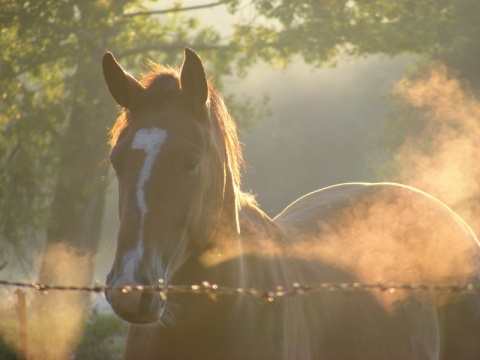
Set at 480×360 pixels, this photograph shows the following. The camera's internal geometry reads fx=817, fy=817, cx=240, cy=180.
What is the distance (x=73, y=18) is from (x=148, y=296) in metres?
13.8

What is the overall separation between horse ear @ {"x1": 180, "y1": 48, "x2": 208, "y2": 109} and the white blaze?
1.26 ft

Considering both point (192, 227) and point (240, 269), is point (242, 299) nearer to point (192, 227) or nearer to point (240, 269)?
point (240, 269)

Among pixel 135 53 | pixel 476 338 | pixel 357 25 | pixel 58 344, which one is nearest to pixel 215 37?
pixel 135 53

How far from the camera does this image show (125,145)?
3.94 meters

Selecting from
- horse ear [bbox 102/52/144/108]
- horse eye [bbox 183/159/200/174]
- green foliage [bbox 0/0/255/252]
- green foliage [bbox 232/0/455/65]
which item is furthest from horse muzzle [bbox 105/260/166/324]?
green foliage [bbox 232/0/455/65]

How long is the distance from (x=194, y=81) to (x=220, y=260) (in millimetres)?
947

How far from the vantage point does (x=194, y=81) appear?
168 inches

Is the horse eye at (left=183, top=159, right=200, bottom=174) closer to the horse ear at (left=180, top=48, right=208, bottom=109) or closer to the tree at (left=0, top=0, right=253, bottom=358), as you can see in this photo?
the horse ear at (left=180, top=48, right=208, bottom=109)

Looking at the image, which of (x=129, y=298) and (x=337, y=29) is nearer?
(x=129, y=298)

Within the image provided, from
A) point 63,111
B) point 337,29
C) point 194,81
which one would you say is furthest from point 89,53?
point 194,81

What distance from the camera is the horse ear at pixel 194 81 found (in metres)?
4.25

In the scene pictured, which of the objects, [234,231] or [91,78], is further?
[91,78]

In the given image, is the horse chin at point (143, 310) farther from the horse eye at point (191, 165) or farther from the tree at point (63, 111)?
the tree at point (63, 111)

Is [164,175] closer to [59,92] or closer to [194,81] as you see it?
[194,81]
